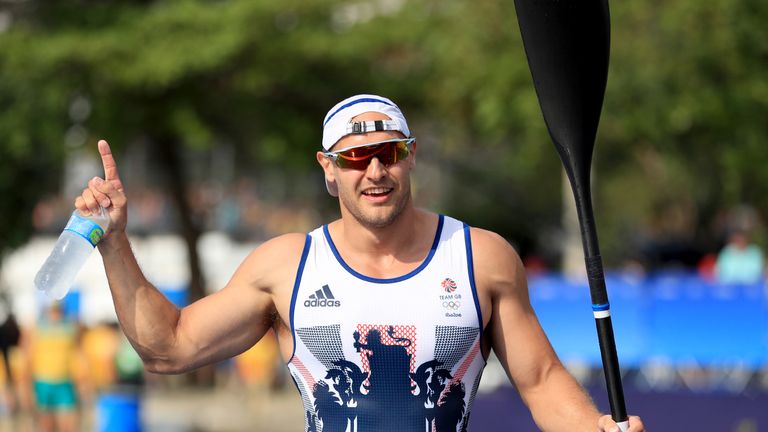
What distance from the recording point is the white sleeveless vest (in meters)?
4.61

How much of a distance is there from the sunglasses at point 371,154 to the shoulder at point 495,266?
15.1 inches

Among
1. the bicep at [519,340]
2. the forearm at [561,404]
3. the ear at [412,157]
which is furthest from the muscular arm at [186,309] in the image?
the forearm at [561,404]

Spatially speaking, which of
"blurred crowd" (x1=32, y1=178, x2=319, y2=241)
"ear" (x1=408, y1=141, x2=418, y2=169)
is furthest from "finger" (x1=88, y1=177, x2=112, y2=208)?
"blurred crowd" (x1=32, y1=178, x2=319, y2=241)

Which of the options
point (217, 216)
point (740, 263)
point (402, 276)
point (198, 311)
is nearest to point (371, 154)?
point (402, 276)

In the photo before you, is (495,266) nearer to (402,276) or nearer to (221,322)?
(402,276)

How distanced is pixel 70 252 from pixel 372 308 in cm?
101

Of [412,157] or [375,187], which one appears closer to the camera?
[375,187]

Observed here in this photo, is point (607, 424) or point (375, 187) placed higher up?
point (375, 187)

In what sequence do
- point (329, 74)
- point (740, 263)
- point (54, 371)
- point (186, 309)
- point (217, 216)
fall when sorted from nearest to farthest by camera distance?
1. point (186, 309)
2. point (54, 371)
3. point (740, 263)
4. point (329, 74)
5. point (217, 216)

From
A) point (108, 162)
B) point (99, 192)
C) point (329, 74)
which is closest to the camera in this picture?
point (99, 192)

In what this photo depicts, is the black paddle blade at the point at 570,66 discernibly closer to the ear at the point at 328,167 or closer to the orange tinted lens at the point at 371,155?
the orange tinted lens at the point at 371,155

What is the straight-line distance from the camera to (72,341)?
48.5 ft

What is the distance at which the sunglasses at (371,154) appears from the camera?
4684 mm

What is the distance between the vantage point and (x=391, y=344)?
4605 mm
